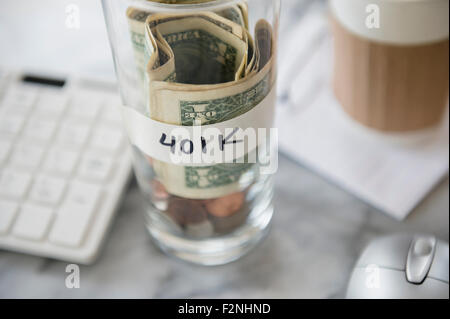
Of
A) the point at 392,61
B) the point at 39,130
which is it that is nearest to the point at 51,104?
the point at 39,130

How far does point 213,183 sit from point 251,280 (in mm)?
83

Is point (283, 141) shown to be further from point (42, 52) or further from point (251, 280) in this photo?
point (42, 52)

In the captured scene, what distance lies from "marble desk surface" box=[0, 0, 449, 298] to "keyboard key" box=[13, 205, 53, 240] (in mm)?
22

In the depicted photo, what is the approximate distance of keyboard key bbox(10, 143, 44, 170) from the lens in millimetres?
435

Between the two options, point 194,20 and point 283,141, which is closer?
point 194,20

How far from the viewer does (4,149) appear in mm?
446

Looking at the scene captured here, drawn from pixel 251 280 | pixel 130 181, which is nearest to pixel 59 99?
pixel 130 181

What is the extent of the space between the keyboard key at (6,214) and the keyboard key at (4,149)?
0.04 metres

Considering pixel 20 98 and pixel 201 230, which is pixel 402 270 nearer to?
pixel 201 230

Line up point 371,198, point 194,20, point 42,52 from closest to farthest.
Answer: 1. point 194,20
2. point 371,198
3. point 42,52

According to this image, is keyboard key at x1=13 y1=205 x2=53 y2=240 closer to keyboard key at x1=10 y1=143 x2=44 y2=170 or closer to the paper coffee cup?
keyboard key at x1=10 y1=143 x2=44 y2=170

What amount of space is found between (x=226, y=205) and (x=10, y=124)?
0.66ft
